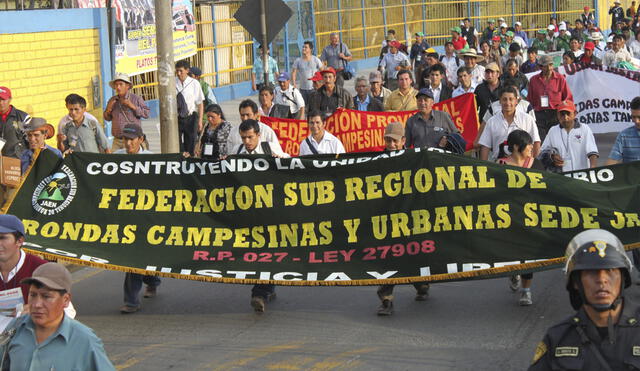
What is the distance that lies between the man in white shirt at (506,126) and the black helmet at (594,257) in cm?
760

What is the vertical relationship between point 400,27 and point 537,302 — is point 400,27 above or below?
above

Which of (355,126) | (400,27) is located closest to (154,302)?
(355,126)

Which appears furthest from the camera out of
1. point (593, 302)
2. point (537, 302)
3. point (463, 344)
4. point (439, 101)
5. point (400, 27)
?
point (400, 27)

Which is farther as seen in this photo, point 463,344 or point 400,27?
point 400,27

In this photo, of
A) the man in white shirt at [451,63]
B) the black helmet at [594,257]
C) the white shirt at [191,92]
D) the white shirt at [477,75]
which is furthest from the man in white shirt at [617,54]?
the black helmet at [594,257]

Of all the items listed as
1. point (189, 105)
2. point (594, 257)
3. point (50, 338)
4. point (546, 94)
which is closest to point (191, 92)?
point (189, 105)

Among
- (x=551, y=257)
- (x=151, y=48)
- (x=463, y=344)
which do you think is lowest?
(x=463, y=344)

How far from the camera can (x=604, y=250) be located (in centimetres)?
402

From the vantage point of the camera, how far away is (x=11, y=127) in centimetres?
1252

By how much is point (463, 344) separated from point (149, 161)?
339 cm

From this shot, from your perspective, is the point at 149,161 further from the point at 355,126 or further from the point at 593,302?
the point at 593,302

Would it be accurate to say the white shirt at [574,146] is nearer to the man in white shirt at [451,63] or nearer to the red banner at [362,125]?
the red banner at [362,125]

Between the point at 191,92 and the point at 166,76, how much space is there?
1.57 meters

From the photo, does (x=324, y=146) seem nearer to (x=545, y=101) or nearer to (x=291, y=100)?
(x=545, y=101)
